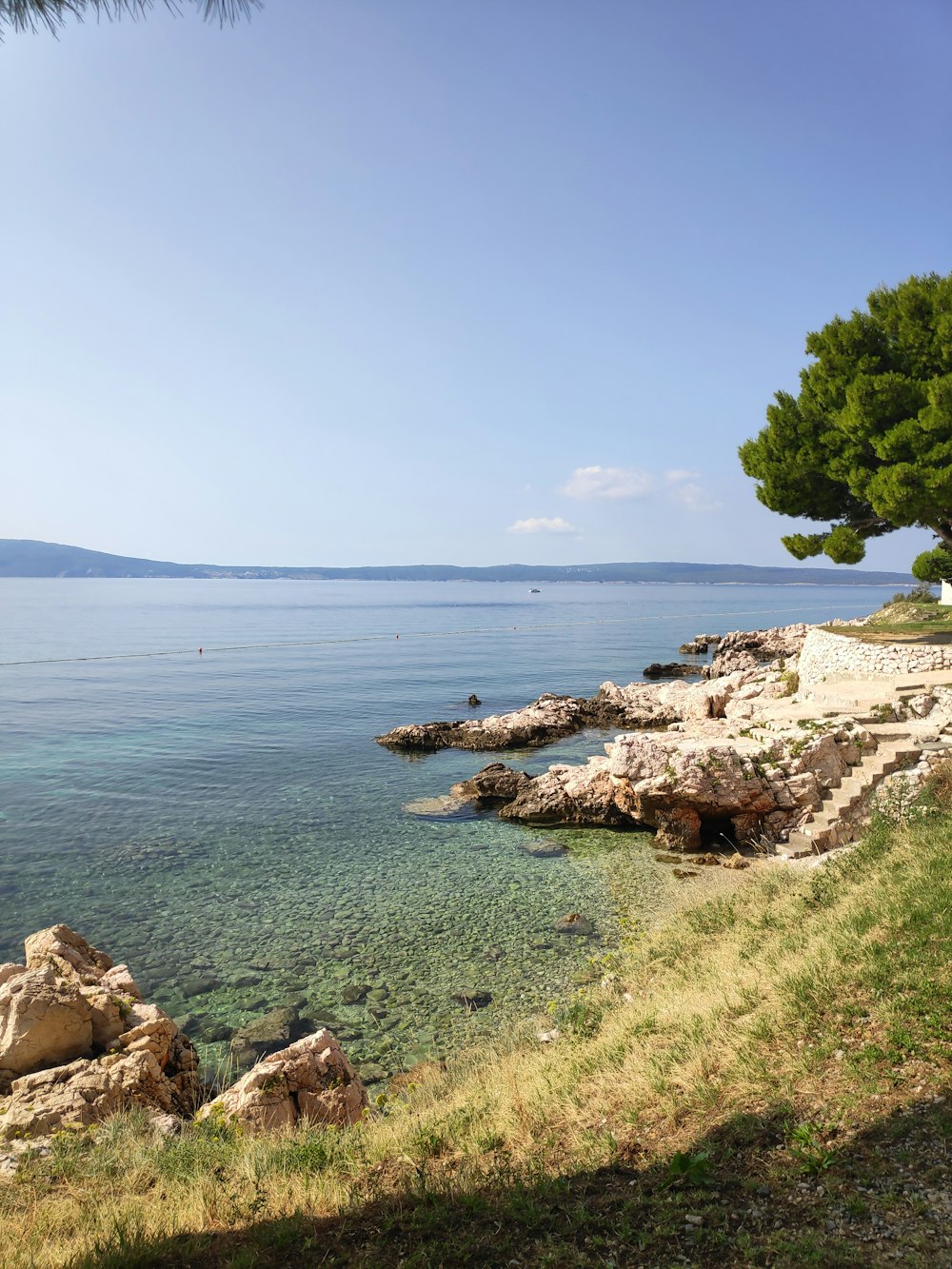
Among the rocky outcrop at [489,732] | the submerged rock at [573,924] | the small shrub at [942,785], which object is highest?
the small shrub at [942,785]

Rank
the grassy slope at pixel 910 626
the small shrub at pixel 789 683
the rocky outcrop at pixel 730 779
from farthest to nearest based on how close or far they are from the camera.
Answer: the small shrub at pixel 789 683, the grassy slope at pixel 910 626, the rocky outcrop at pixel 730 779

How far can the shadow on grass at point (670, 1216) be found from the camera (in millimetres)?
4207

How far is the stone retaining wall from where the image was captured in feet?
75.3

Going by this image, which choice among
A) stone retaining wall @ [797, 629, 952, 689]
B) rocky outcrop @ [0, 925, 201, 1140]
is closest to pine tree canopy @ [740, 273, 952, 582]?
stone retaining wall @ [797, 629, 952, 689]

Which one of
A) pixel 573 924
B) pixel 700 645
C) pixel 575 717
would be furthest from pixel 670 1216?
pixel 700 645

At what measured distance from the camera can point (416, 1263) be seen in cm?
440

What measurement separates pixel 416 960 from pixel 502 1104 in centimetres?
547

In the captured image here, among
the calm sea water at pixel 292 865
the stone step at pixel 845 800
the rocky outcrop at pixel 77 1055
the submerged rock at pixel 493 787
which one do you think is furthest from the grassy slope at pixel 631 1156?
the submerged rock at pixel 493 787

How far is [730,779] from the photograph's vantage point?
53.7 feet

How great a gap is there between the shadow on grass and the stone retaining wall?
20.9 metres

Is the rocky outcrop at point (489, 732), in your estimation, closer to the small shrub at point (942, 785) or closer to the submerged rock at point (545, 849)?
the submerged rock at point (545, 849)

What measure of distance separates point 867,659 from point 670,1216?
23421 millimetres

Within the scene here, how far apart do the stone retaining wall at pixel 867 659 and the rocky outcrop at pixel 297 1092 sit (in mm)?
20551

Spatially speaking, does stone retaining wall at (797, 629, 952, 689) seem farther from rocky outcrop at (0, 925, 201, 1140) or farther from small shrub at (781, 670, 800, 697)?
rocky outcrop at (0, 925, 201, 1140)
